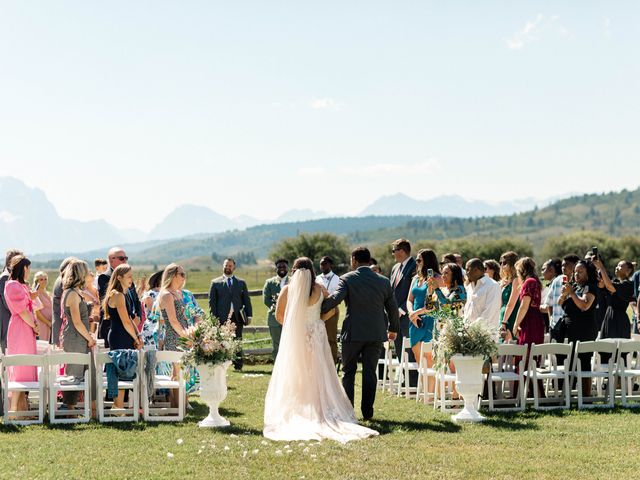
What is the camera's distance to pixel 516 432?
396 inches

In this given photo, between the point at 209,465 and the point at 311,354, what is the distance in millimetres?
2777

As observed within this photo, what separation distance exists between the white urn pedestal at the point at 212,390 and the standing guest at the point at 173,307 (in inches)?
37.4

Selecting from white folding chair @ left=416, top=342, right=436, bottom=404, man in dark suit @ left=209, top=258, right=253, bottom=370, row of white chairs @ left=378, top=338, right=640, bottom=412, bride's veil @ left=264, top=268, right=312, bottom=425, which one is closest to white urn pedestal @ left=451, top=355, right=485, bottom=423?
row of white chairs @ left=378, top=338, right=640, bottom=412

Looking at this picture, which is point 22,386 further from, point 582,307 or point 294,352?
point 582,307

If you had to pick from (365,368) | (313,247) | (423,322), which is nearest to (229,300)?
(423,322)

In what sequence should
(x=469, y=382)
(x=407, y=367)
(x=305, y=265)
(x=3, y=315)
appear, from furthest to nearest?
(x=407, y=367)
(x=3, y=315)
(x=469, y=382)
(x=305, y=265)

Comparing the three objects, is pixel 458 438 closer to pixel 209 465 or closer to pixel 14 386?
pixel 209 465

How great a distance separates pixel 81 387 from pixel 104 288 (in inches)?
116

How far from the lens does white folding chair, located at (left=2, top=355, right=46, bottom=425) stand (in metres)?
10.6

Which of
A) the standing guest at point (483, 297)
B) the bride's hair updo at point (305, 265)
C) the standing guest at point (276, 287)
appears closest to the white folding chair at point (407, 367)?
the standing guest at point (483, 297)

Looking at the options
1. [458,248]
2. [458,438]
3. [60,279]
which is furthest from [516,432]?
[458,248]

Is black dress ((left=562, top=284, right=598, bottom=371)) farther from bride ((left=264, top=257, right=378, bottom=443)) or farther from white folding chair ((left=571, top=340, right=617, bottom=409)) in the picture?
bride ((left=264, top=257, right=378, bottom=443))

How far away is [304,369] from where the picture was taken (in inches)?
427

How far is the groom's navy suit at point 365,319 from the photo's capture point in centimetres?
1105
